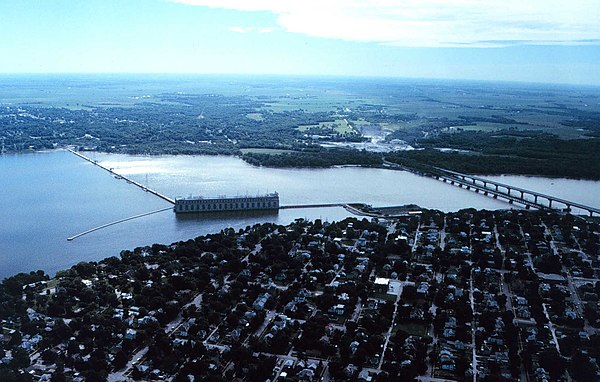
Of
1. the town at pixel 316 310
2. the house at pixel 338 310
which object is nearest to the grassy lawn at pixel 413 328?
the town at pixel 316 310

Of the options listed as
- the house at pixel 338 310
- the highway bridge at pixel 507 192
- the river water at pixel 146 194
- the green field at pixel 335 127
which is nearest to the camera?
the house at pixel 338 310

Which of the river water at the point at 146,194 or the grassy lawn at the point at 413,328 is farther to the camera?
the river water at the point at 146,194

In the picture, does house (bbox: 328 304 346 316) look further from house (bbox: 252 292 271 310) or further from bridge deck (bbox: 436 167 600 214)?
bridge deck (bbox: 436 167 600 214)

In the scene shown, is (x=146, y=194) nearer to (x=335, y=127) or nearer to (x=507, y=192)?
(x=507, y=192)

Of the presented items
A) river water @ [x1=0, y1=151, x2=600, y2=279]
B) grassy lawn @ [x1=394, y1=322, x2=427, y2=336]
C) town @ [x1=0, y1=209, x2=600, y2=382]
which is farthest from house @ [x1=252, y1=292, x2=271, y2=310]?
river water @ [x1=0, y1=151, x2=600, y2=279]

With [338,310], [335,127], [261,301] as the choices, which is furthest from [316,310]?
[335,127]

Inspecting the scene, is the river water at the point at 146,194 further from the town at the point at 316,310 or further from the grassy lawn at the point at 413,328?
the grassy lawn at the point at 413,328

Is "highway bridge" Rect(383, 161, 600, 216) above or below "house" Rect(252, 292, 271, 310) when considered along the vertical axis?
above
